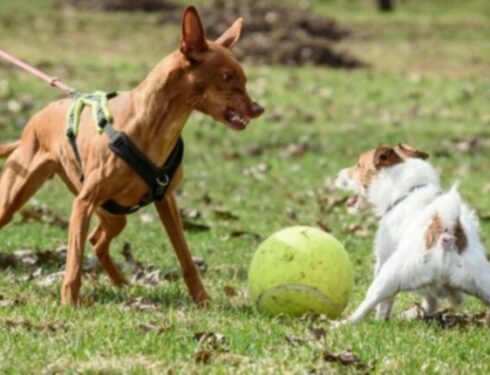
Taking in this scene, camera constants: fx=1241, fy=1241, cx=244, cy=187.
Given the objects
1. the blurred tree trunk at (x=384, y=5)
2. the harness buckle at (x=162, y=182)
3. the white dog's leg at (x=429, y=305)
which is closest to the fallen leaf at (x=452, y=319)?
the white dog's leg at (x=429, y=305)

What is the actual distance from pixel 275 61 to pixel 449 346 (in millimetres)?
18788

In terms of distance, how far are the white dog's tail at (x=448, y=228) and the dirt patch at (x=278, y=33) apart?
1786cm

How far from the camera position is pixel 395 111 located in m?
19.5

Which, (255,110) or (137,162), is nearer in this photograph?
(255,110)

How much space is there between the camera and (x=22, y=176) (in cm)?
793

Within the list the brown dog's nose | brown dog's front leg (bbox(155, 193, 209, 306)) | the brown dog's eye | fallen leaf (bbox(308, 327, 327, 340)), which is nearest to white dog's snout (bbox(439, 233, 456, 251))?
fallen leaf (bbox(308, 327, 327, 340))

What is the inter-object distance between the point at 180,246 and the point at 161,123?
0.88 m

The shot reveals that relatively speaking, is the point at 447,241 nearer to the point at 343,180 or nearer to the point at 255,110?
the point at 255,110

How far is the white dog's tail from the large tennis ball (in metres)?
0.57

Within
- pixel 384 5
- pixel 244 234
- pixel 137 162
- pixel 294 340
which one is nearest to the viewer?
pixel 294 340

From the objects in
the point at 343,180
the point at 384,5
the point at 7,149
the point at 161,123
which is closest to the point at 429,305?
the point at 343,180

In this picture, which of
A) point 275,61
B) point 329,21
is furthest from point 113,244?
point 329,21

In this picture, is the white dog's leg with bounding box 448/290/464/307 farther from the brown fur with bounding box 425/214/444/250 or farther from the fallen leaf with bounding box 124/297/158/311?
the fallen leaf with bounding box 124/297/158/311

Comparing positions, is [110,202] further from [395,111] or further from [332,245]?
[395,111]
